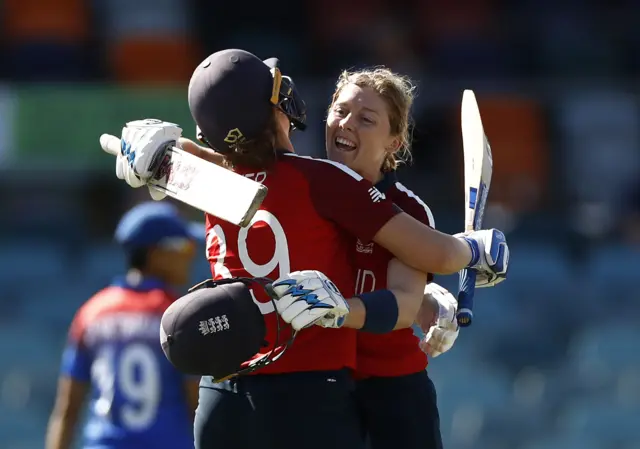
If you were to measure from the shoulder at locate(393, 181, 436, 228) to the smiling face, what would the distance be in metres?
0.08

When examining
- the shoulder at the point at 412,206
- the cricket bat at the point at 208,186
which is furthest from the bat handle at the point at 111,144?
the shoulder at the point at 412,206

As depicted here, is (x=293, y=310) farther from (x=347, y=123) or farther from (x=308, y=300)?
(x=347, y=123)

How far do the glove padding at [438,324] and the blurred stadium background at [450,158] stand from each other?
4019 mm

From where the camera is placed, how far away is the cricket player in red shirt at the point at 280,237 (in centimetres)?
279

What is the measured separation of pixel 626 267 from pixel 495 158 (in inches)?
92.6

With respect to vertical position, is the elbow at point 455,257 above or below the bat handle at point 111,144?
below

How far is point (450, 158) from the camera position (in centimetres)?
1020

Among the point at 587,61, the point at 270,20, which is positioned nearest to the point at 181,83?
the point at 270,20

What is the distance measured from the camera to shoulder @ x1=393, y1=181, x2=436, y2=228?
10.4 feet

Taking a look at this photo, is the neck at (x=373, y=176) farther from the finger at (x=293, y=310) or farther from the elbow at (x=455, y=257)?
the finger at (x=293, y=310)

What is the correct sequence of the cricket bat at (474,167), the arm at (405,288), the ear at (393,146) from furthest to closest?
the cricket bat at (474,167), the ear at (393,146), the arm at (405,288)

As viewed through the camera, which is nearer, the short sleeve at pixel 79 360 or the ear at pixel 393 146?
the ear at pixel 393 146

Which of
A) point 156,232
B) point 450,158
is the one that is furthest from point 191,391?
point 450,158

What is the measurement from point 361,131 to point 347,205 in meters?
0.41
